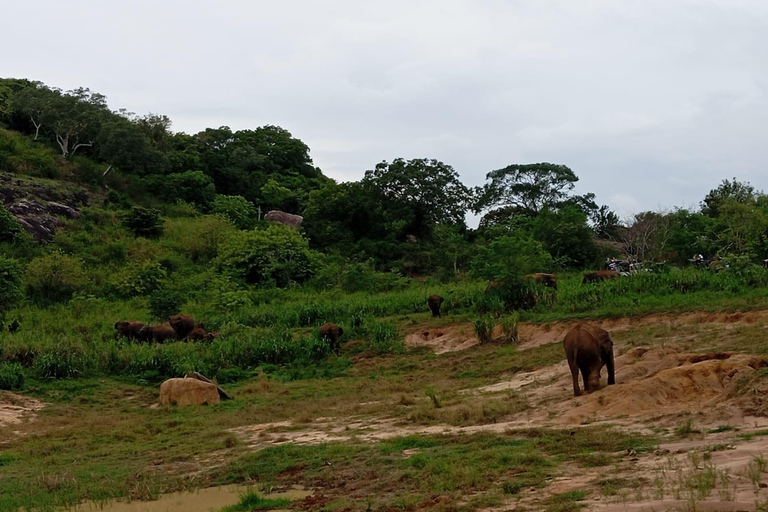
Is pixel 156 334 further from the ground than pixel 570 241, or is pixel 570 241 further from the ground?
pixel 570 241

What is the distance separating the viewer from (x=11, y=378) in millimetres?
18062

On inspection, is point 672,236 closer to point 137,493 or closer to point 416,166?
point 416,166

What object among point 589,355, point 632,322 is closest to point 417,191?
point 632,322

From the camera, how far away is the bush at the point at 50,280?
3397 cm

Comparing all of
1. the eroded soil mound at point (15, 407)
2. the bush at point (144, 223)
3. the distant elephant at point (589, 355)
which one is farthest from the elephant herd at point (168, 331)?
the bush at point (144, 223)

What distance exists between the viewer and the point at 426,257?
43.9m

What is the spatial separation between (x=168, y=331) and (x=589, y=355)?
1668 cm

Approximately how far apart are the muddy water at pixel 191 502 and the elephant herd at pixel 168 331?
601 inches

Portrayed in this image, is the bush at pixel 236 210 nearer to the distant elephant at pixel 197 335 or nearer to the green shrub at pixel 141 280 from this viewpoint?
the green shrub at pixel 141 280

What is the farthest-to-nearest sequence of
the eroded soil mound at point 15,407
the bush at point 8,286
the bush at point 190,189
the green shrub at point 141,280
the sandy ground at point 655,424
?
the bush at point 190,189 < the green shrub at point 141,280 < the bush at point 8,286 < the eroded soil mound at point 15,407 < the sandy ground at point 655,424

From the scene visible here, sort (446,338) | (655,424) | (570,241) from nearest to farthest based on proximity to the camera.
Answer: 1. (655,424)
2. (446,338)
3. (570,241)

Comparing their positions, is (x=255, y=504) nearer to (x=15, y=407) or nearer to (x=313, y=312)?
(x=15, y=407)

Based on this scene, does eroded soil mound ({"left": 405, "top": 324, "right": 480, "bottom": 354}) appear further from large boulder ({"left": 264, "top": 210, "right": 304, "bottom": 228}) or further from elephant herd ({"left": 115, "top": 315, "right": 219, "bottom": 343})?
large boulder ({"left": 264, "top": 210, "right": 304, "bottom": 228})

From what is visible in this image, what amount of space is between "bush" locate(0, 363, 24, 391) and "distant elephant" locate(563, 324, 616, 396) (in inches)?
535
